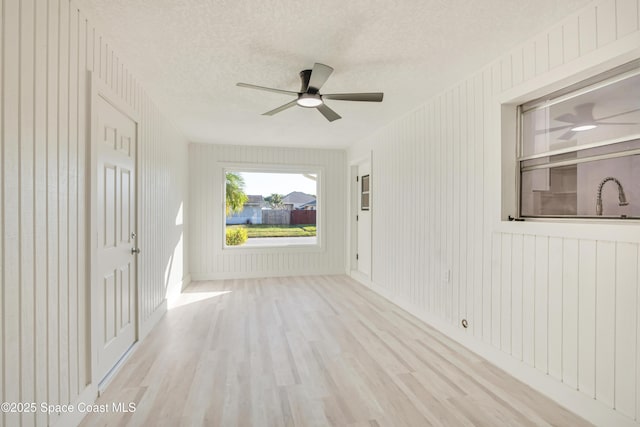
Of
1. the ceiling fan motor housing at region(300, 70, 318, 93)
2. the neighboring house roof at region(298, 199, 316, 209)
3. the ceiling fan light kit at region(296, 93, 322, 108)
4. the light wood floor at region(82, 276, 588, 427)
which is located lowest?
the light wood floor at region(82, 276, 588, 427)

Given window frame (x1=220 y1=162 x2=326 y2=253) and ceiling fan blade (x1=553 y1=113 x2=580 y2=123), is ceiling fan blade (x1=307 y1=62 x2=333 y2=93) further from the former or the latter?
window frame (x1=220 y1=162 x2=326 y2=253)

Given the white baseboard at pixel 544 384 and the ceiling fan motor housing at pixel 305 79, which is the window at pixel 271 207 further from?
the white baseboard at pixel 544 384

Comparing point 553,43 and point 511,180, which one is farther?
point 511,180

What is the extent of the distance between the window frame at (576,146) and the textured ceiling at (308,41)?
461 millimetres

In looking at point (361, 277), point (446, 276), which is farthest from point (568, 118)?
point (361, 277)

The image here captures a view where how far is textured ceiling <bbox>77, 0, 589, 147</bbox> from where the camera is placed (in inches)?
75.4

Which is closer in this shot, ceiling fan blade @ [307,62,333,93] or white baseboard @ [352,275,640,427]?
white baseboard @ [352,275,640,427]

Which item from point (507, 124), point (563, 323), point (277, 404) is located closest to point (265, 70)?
point (507, 124)

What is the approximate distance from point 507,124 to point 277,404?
9.00ft

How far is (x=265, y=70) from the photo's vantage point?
276cm

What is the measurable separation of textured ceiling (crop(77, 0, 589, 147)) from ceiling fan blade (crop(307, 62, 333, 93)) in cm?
20

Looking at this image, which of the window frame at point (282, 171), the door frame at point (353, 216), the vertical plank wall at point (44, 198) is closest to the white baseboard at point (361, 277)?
the door frame at point (353, 216)

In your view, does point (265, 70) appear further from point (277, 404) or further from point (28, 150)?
point (277, 404)

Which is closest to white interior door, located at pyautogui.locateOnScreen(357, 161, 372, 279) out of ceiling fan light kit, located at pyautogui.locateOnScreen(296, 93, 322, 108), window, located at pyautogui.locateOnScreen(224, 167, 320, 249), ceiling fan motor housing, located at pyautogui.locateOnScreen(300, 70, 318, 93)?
window, located at pyautogui.locateOnScreen(224, 167, 320, 249)
